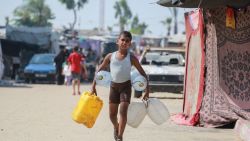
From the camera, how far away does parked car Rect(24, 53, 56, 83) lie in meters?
30.2

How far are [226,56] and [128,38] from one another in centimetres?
379

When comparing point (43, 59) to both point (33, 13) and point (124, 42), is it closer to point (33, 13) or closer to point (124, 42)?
point (124, 42)

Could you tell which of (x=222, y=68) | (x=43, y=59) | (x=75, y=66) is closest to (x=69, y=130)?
(x=222, y=68)

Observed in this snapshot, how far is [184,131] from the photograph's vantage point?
11.4 m

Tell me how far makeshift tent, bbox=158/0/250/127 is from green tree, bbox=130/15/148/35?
135m

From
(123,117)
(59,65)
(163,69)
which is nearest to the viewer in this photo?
(123,117)

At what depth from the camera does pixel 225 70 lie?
12.3 meters

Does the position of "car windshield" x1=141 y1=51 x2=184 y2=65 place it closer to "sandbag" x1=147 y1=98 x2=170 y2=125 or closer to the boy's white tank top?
"sandbag" x1=147 y1=98 x2=170 y2=125

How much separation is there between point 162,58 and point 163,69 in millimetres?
1853

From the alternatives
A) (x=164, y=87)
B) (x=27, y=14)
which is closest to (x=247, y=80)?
(x=164, y=87)

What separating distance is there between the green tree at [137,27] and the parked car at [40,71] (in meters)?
117

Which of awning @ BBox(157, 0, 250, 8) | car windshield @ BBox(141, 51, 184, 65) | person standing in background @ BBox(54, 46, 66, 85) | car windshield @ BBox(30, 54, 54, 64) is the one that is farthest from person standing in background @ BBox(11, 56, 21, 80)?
awning @ BBox(157, 0, 250, 8)

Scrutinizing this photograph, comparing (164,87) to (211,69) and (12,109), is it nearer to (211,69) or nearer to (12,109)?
(12,109)

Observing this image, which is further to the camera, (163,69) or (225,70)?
(163,69)
